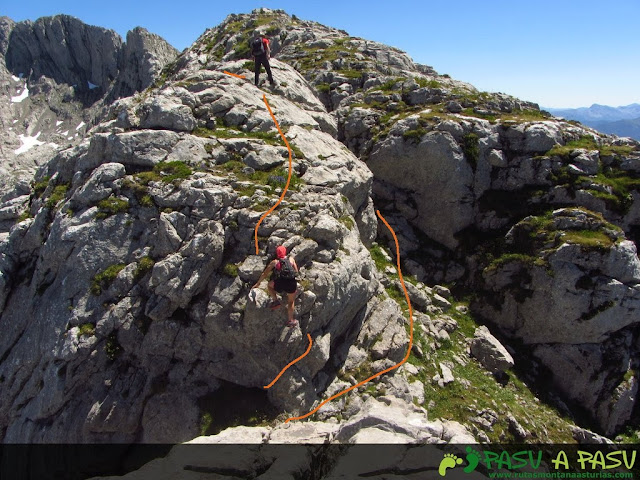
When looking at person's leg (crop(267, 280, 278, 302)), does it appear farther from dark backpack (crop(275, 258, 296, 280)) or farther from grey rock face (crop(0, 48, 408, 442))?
dark backpack (crop(275, 258, 296, 280))

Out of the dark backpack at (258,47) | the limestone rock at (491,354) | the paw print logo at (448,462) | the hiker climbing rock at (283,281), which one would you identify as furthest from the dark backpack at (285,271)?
the dark backpack at (258,47)

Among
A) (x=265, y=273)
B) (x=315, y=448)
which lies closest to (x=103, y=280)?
(x=265, y=273)

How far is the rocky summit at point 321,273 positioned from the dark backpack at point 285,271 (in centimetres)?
135

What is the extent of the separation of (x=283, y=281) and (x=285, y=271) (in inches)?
18.1

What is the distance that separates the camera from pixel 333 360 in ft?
59.6

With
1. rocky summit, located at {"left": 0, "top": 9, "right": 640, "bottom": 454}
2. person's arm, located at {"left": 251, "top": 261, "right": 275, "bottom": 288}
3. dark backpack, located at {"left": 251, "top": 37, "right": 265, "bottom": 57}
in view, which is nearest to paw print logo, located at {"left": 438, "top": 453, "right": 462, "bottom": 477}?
rocky summit, located at {"left": 0, "top": 9, "right": 640, "bottom": 454}

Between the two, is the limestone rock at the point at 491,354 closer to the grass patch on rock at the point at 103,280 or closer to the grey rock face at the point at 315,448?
the grey rock face at the point at 315,448

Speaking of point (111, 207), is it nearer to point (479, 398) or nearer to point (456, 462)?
point (456, 462)

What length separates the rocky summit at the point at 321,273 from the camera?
16.2m

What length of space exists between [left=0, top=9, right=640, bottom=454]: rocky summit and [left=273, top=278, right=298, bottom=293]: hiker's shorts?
3.02 ft

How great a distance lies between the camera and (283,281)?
Answer: 15.4 m

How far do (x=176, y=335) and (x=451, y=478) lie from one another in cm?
1243

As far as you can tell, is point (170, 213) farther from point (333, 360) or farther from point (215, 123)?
point (333, 360)

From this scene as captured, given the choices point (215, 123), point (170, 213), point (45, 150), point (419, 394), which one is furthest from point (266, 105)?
point (45, 150)
